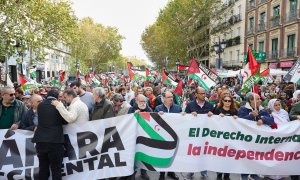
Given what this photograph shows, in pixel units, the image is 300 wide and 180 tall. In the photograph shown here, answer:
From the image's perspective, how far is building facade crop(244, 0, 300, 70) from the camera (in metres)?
27.6

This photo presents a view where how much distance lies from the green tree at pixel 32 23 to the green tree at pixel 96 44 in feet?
88.8

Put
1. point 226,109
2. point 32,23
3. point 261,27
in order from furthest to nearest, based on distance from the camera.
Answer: point 261,27
point 32,23
point 226,109

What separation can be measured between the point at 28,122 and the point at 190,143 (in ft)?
9.27

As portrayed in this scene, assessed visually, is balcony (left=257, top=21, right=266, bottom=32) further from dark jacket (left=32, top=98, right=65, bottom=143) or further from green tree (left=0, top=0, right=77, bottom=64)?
dark jacket (left=32, top=98, right=65, bottom=143)

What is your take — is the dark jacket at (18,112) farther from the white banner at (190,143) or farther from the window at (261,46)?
the window at (261,46)

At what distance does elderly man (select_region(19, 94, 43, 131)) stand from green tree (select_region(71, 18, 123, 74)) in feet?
143

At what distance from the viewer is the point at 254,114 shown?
5.37 meters

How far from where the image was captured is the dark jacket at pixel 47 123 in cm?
448

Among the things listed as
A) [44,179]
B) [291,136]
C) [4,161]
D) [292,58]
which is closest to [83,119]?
[44,179]

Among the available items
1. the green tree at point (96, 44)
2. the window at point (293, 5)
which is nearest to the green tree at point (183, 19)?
the window at point (293, 5)

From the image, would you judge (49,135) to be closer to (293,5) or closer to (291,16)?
(291,16)

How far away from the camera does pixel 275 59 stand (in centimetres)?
3044

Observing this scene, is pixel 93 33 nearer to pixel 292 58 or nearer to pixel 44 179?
pixel 292 58

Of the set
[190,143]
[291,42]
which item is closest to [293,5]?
[291,42]
